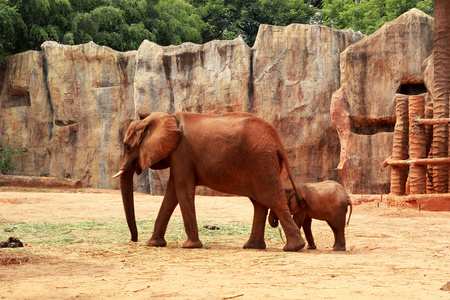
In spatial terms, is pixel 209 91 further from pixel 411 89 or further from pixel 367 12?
pixel 367 12

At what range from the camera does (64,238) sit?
26.8 ft

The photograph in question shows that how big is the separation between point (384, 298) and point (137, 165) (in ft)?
15.0

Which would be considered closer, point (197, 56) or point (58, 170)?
point (197, 56)

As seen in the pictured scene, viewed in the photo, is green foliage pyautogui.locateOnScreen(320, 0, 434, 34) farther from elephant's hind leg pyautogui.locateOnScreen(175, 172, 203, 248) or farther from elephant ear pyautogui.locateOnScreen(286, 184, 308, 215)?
elephant's hind leg pyautogui.locateOnScreen(175, 172, 203, 248)

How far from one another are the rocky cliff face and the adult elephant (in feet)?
31.9

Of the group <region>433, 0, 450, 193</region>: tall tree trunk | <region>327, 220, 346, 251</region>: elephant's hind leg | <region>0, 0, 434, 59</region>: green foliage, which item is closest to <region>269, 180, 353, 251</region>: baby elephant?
<region>327, 220, 346, 251</region>: elephant's hind leg

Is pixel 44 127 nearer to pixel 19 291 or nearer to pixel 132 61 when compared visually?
pixel 132 61

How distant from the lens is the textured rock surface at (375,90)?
16.6m

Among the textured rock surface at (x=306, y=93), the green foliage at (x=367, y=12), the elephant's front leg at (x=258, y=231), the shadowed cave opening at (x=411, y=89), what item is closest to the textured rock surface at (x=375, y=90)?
the shadowed cave opening at (x=411, y=89)

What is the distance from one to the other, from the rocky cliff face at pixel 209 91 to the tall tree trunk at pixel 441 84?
2.84 m

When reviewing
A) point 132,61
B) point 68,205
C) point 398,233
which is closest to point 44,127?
point 132,61

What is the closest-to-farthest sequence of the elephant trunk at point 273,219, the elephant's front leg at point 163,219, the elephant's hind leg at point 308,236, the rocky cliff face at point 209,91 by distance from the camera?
the elephant's hind leg at point 308,236 → the elephant trunk at point 273,219 → the elephant's front leg at point 163,219 → the rocky cliff face at point 209,91

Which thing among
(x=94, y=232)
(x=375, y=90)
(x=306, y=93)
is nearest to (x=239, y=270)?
(x=94, y=232)

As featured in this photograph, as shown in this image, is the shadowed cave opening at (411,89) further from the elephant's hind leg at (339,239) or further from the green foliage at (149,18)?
the elephant's hind leg at (339,239)
